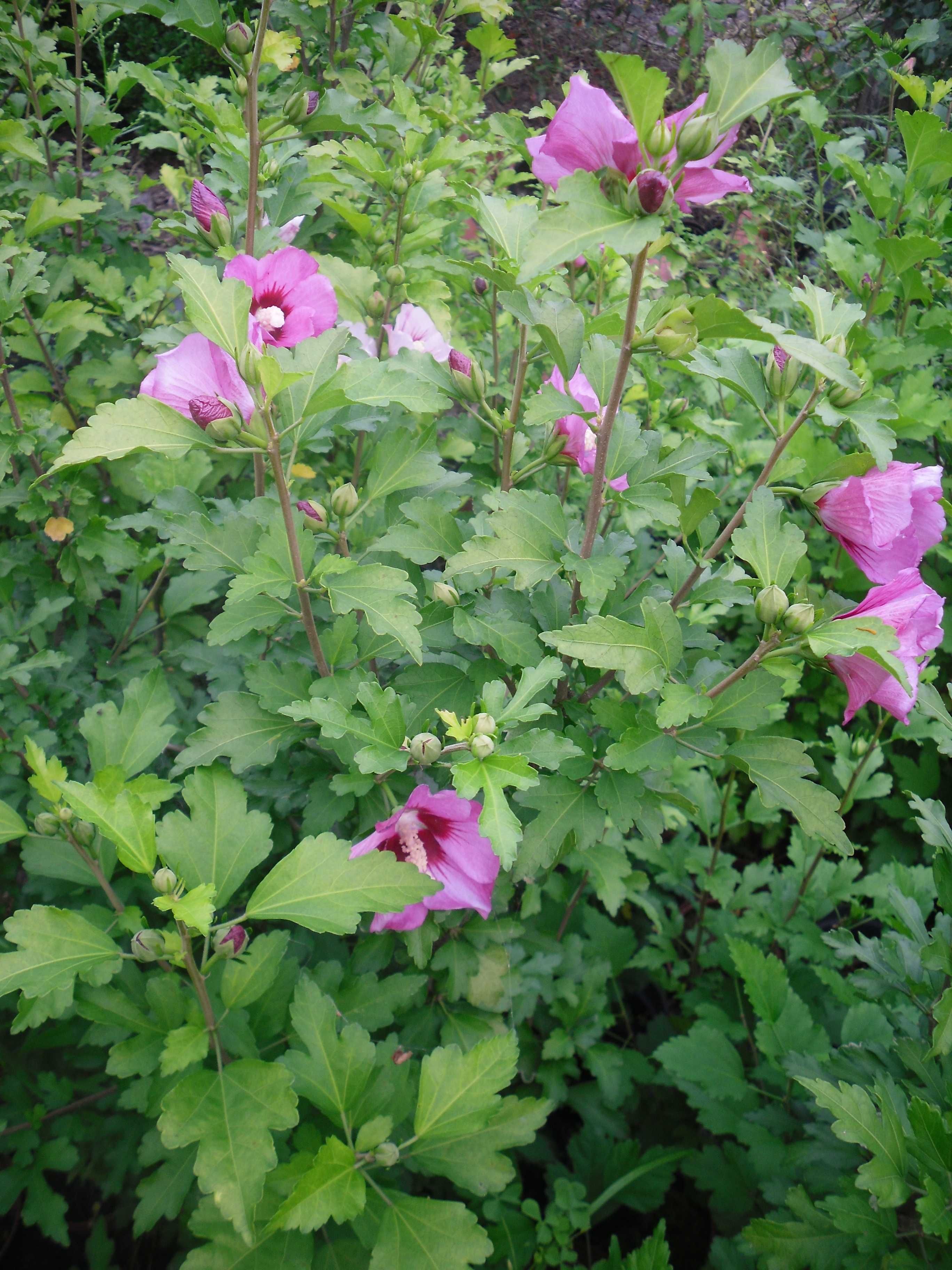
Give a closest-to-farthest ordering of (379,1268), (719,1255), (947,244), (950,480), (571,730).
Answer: (379,1268) → (571,730) → (719,1255) → (950,480) → (947,244)

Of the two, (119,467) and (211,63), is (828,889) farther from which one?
(211,63)

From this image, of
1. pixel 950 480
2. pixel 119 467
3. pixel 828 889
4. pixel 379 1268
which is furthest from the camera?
pixel 950 480

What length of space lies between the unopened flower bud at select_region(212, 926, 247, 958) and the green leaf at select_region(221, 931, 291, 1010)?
0.04 m

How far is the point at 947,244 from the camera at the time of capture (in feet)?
9.16

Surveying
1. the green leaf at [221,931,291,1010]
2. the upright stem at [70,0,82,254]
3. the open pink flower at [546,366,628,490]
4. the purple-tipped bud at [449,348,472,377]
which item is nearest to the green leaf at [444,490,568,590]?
the open pink flower at [546,366,628,490]

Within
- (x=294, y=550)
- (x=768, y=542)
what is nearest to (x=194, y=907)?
(x=294, y=550)

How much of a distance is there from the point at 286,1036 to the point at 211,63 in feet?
21.5

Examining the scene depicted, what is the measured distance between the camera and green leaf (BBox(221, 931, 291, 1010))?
0.96 metres

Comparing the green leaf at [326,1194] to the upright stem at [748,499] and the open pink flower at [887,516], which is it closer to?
the upright stem at [748,499]

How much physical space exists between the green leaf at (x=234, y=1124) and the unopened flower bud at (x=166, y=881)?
208 mm

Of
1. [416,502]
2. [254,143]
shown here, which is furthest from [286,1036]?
[254,143]

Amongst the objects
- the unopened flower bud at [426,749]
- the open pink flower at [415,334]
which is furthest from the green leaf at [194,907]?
the open pink flower at [415,334]

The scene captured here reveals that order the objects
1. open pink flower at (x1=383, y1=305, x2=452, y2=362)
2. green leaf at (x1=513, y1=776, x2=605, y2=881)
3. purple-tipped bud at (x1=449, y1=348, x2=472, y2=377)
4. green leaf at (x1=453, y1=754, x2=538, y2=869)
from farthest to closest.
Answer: open pink flower at (x1=383, y1=305, x2=452, y2=362), purple-tipped bud at (x1=449, y1=348, x2=472, y2=377), green leaf at (x1=513, y1=776, x2=605, y2=881), green leaf at (x1=453, y1=754, x2=538, y2=869)

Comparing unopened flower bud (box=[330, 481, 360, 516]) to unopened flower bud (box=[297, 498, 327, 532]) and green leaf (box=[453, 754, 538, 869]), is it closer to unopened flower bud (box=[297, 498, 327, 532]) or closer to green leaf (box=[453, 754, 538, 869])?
unopened flower bud (box=[297, 498, 327, 532])
